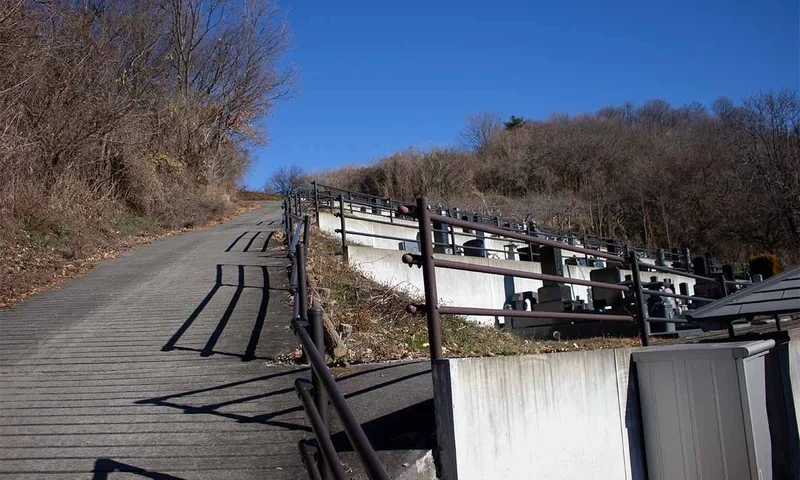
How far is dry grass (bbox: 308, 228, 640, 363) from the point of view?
7809 millimetres

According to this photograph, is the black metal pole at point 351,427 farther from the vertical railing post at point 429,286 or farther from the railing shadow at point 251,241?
the railing shadow at point 251,241

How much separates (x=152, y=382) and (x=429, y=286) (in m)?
3.58

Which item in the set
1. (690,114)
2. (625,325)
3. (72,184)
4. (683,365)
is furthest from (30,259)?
(690,114)

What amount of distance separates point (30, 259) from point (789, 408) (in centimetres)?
1431

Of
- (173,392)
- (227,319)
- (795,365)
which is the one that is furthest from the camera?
(227,319)

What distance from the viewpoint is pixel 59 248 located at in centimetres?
1617

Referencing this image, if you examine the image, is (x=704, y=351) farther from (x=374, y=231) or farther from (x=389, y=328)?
(x=374, y=231)

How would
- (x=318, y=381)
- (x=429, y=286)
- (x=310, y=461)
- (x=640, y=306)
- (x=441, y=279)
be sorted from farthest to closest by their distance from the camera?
(x=441, y=279) < (x=640, y=306) < (x=429, y=286) < (x=318, y=381) < (x=310, y=461)

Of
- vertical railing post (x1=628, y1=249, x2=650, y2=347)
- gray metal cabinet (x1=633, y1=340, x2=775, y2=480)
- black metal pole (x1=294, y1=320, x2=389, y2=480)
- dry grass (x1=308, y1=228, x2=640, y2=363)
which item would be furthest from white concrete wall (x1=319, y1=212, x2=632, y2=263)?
black metal pole (x1=294, y1=320, x2=389, y2=480)

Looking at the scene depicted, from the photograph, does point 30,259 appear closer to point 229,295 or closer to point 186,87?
point 229,295

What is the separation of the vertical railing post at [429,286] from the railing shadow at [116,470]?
1849mm

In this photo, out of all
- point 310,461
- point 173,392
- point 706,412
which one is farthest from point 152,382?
point 706,412

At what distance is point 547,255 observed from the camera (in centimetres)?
1806

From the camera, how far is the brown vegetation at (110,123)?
52.9ft
